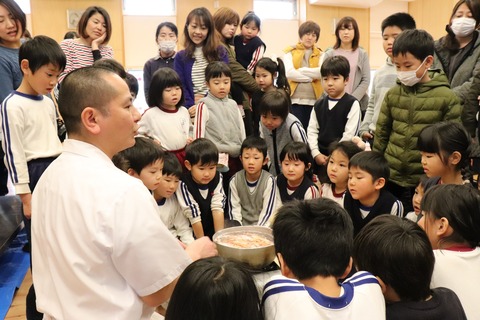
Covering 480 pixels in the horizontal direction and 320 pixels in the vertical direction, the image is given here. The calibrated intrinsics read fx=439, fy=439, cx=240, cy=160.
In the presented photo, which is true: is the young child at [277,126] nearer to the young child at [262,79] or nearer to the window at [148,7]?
the young child at [262,79]

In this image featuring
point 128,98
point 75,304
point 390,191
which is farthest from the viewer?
point 390,191

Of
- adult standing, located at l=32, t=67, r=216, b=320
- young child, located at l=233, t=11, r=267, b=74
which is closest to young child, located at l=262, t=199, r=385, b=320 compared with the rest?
adult standing, located at l=32, t=67, r=216, b=320

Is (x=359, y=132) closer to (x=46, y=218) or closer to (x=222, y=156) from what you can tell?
(x=222, y=156)

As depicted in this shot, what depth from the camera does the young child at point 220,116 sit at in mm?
3017

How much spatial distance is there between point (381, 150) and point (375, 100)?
0.54 m

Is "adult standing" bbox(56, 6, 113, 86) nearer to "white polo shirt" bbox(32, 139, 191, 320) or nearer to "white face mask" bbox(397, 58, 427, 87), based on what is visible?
"white face mask" bbox(397, 58, 427, 87)

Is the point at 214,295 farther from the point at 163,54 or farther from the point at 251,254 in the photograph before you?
the point at 163,54

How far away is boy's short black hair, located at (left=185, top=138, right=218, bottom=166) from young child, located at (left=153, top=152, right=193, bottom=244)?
152 mm

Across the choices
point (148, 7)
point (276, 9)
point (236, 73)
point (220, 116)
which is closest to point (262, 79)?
point (236, 73)

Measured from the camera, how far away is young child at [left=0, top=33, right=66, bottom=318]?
7.00ft

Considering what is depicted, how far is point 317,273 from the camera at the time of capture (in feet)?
3.98

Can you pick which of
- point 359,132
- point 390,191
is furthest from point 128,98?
point 359,132

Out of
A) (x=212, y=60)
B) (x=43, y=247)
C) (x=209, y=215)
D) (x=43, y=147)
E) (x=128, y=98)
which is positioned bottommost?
(x=209, y=215)

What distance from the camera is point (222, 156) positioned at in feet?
10.2
